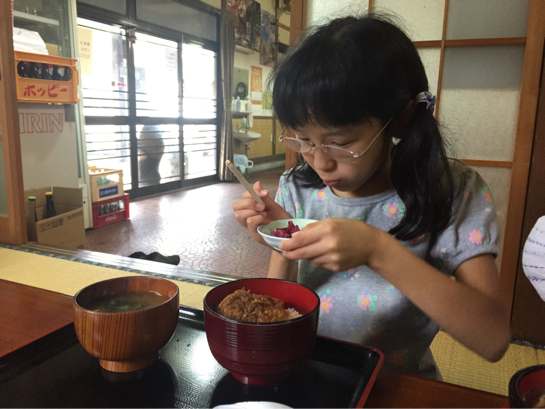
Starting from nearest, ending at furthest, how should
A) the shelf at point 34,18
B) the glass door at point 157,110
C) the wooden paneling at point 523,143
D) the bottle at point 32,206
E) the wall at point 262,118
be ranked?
1. the wooden paneling at point 523,143
2. the bottle at point 32,206
3. the shelf at point 34,18
4. the glass door at point 157,110
5. the wall at point 262,118

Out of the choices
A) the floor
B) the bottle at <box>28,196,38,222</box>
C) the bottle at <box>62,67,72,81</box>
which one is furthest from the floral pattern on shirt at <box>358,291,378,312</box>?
the bottle at <box>62,67,72,81</box>

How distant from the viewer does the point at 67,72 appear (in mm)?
3346

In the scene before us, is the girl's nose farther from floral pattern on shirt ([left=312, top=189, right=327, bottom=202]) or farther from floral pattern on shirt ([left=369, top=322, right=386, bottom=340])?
floral pattern on shirt ([left=369, top=322, right=386, bottom=340])

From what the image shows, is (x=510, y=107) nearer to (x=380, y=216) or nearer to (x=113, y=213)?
(x=380, y=216)

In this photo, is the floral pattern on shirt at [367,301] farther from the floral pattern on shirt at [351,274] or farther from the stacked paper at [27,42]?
the stacked paper at [27,42]

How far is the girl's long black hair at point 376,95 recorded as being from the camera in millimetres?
723

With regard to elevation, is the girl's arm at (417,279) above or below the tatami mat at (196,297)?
above

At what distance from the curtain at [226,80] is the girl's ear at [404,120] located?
585 cm

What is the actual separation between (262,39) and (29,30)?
15.8ft

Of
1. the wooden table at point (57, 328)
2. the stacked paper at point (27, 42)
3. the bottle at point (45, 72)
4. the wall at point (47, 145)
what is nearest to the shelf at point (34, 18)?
the stacked paper at point (27, 42)

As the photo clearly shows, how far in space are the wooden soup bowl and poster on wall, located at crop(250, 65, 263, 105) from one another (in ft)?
23.8

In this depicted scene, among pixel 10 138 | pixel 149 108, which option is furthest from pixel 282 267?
pixel 149 108

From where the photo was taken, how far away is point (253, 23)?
7.03 meters

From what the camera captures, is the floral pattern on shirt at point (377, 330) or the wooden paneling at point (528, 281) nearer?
the floral pattern on shirt at point (377, 330)
